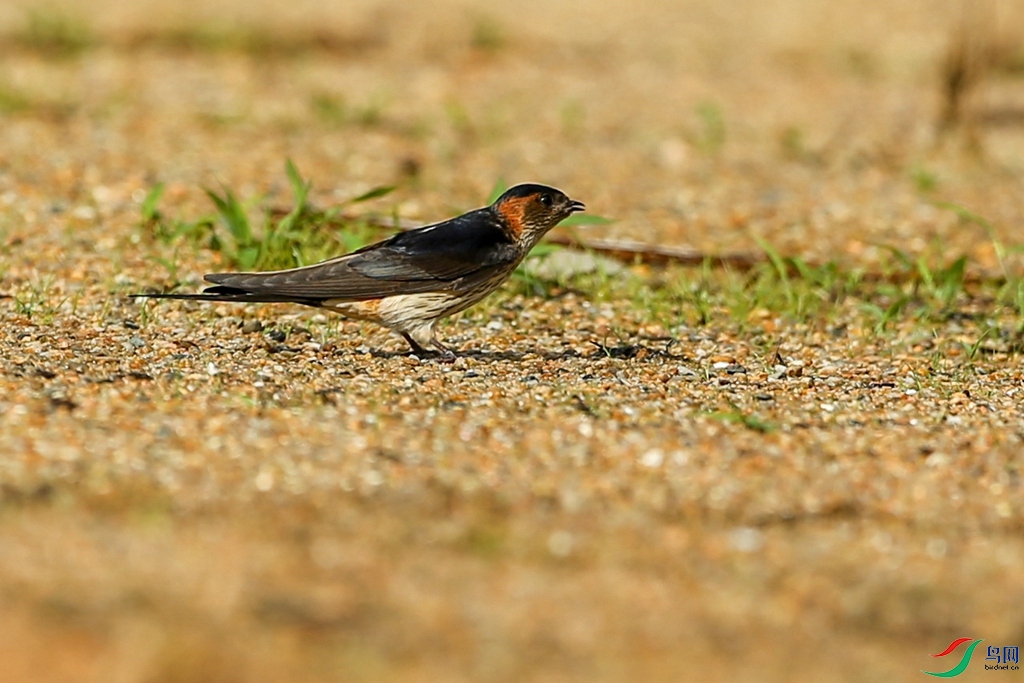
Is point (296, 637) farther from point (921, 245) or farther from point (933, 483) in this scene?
point (921, 245)

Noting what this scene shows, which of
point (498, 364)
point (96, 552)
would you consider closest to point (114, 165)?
point (498, 364)

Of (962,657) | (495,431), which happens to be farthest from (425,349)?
(962,657)

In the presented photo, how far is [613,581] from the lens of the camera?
3.38 metres

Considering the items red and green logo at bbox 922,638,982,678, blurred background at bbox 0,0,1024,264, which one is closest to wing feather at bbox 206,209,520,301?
blurred background at bbox 0,0,1024,264

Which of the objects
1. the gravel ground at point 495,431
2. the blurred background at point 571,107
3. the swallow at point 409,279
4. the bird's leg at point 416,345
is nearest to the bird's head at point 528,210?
the swallow at point 409,279

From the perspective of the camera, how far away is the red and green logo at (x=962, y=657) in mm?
3148

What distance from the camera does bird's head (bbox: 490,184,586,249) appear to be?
5.60m

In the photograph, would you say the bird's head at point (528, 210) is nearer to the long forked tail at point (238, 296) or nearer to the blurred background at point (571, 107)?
the long forked tail at point (238, 296)

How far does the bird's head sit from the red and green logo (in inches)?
106
